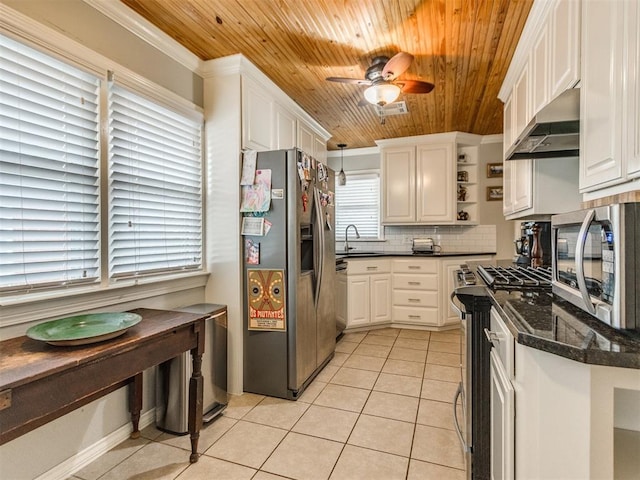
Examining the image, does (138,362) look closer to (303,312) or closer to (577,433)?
(303,312)

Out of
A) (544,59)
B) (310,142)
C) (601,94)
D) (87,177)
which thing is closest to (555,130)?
(601,94)

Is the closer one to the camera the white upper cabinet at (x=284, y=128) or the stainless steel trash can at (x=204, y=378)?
the stainless steel trash can at (x=204, y=378)

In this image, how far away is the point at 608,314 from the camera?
2.93 feet

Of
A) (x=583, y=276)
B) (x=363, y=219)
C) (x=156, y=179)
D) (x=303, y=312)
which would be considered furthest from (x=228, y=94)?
(x=363, y=219)

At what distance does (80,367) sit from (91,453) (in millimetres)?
911

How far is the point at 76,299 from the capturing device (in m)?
1.65

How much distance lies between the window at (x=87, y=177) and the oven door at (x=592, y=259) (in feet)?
6.93

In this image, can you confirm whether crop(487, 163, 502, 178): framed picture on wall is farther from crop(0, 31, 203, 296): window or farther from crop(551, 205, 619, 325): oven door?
crop(0, 31, 203, 296): window

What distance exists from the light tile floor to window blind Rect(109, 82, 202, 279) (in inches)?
39.8

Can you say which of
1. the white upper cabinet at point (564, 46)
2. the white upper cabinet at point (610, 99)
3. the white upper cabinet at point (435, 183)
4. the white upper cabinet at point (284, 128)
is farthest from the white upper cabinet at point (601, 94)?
the white upper cabinet at point (435, 183)

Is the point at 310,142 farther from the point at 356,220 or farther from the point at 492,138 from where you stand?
the point at 492,138

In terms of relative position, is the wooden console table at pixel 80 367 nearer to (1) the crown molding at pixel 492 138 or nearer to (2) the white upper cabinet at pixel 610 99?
(2) the white upper cabinet at pixel 610 99

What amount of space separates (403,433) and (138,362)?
1529mm

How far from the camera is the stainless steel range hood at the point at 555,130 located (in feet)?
4.55
